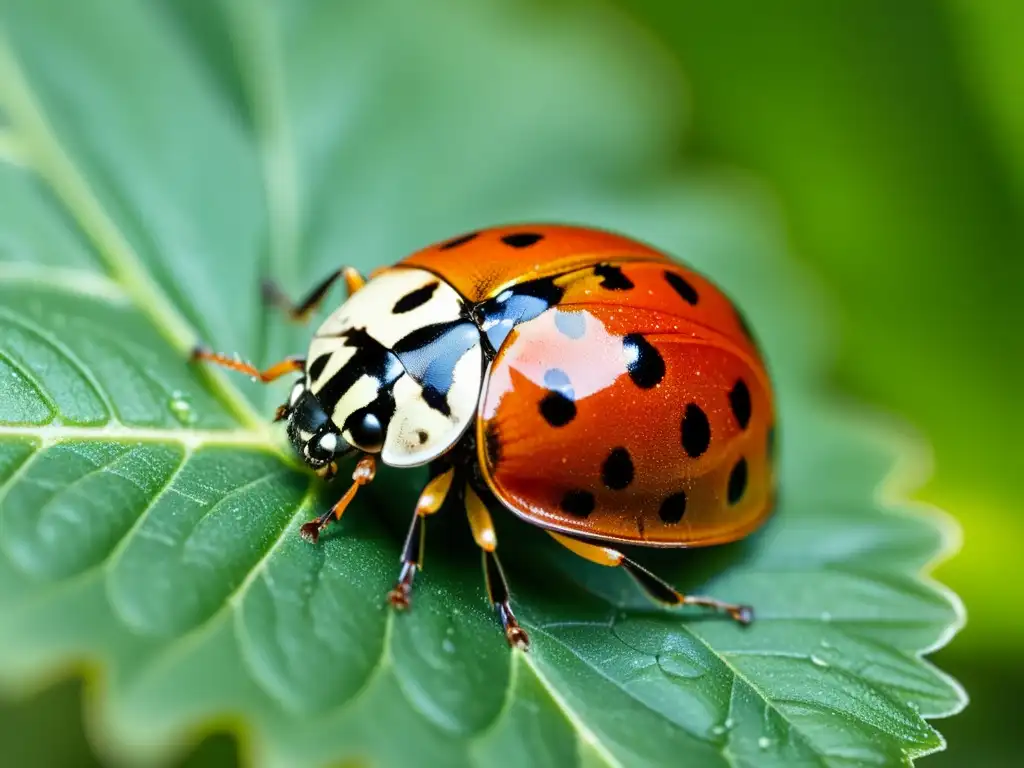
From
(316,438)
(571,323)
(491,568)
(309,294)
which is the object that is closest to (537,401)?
(571,323)

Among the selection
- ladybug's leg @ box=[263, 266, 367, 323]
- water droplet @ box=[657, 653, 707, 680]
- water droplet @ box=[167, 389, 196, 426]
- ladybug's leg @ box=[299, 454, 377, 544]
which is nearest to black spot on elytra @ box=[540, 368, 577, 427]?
ladybug's leg @ box=[299, 454, 377, 544]

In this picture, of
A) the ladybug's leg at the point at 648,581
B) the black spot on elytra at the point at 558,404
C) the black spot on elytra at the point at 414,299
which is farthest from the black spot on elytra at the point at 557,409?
the black spot on elytra at the point at 414,299

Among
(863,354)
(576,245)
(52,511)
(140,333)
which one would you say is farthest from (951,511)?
(52,511)

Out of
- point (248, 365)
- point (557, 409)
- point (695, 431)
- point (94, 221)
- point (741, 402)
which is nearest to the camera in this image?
point (557, 409)

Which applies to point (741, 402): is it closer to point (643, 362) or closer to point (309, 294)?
point (643, 362)

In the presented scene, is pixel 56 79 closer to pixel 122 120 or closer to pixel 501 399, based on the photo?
pixel 122 120

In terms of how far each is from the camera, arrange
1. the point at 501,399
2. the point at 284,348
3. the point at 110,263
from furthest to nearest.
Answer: the point at 284,348 < the point at 110,263 < the point at 501,399
